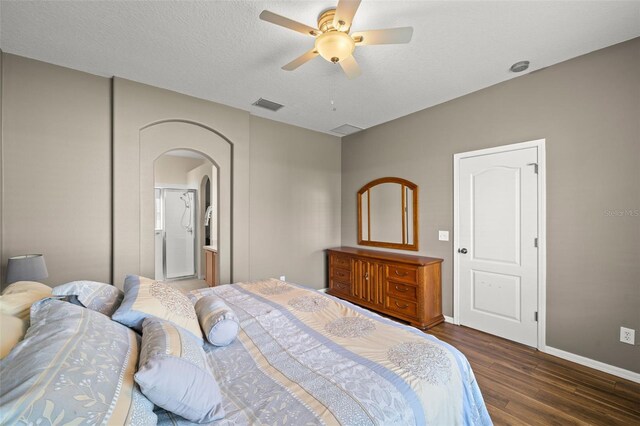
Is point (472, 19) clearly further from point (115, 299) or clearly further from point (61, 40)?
point (61, 40)

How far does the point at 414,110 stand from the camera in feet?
12.4

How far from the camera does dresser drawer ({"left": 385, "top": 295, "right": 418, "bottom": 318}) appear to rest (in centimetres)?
337

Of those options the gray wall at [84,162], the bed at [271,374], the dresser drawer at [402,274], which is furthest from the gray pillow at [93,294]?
the dresser drawer at [402,274]

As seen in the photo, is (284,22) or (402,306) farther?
(402,306)

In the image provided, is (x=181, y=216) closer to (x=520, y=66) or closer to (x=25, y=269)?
(x=25, y=269)

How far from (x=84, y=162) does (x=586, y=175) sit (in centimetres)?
468

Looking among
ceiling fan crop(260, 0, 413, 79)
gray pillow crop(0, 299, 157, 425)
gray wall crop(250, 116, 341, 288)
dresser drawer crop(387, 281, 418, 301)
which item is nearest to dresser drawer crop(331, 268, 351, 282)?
gray wall crop(250, 116, 341, 288)

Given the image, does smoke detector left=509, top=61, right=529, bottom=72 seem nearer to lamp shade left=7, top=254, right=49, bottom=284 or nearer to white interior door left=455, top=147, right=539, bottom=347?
white interior door left=455, top=147, right=539, bottom=347

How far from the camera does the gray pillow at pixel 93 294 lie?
1.50 meters

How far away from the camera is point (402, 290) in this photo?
3.50 m

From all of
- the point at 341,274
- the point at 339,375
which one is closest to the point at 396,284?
the point at 341,274

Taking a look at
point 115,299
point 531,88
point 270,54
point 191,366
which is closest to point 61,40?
point 270,54

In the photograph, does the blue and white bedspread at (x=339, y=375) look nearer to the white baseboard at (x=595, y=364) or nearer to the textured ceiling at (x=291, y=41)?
the white baseboard at (x=595, y=364)

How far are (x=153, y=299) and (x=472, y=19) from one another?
2811 millimetres
